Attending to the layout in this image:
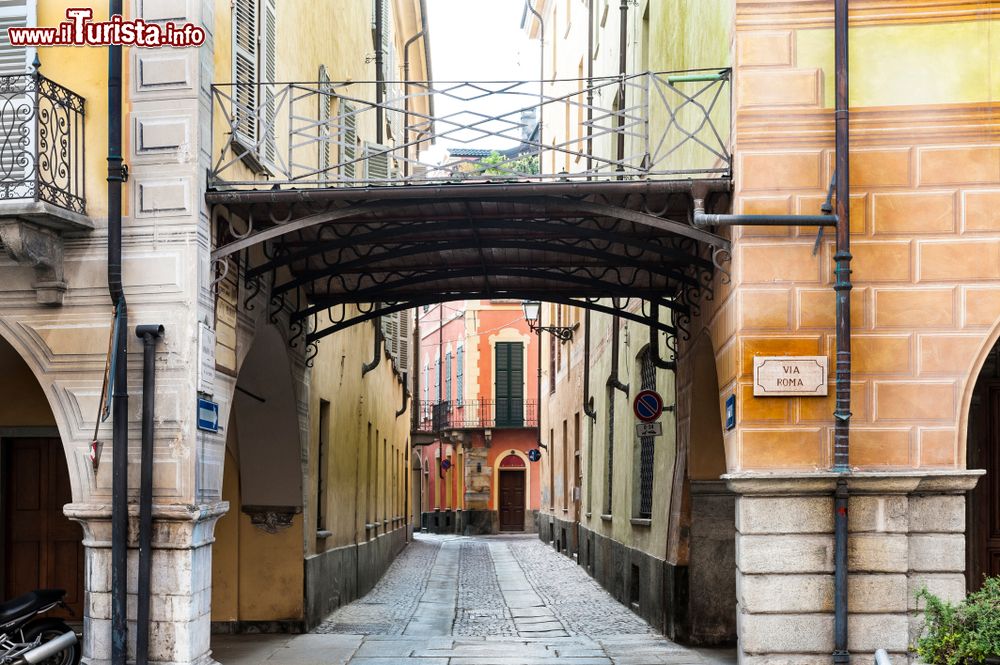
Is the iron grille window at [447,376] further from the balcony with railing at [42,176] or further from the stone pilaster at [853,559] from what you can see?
the stone pilaster at [853,559]

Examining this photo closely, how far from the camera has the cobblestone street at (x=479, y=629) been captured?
1281 centimetres

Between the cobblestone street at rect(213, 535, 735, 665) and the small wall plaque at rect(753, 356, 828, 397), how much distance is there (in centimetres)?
366

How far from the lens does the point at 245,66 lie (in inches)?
484

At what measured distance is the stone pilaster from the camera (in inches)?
376

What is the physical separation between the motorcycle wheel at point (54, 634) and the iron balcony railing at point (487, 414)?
40201 millimetres

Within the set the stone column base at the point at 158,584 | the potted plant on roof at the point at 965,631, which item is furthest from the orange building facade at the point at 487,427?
the potted plant on roof at the point at 965,631

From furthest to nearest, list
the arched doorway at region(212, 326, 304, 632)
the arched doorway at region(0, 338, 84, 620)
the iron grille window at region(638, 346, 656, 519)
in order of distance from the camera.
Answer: the iron grille window at region(638, 346, 656, 519) < the arched doorway at region(212, 326, 304, 632) < the arched doorway at region(0, 338, 84, 620)

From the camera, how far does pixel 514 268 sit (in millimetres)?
13898

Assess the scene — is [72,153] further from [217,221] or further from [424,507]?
[424,507]

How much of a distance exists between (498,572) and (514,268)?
14247 millimetres

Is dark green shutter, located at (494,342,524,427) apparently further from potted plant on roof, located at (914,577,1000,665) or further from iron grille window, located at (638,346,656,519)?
potted plant on roof, located at (914,577,1000,665)

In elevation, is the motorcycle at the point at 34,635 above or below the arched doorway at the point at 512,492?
above

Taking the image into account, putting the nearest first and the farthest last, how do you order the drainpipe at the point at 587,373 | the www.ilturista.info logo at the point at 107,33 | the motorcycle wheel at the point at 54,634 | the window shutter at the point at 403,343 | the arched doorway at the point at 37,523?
the www.ilturista.info logo at the point at 107,33
the motorcycle wheel at the point at 54,634
the arched doorway at the point at 37,523
the drainpipe at the point at 587,373
the window shutter at the point at 403,343

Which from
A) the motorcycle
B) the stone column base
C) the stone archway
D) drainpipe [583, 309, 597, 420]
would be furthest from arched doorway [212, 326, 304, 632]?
drainpipe [583, 309, 597, 420]
